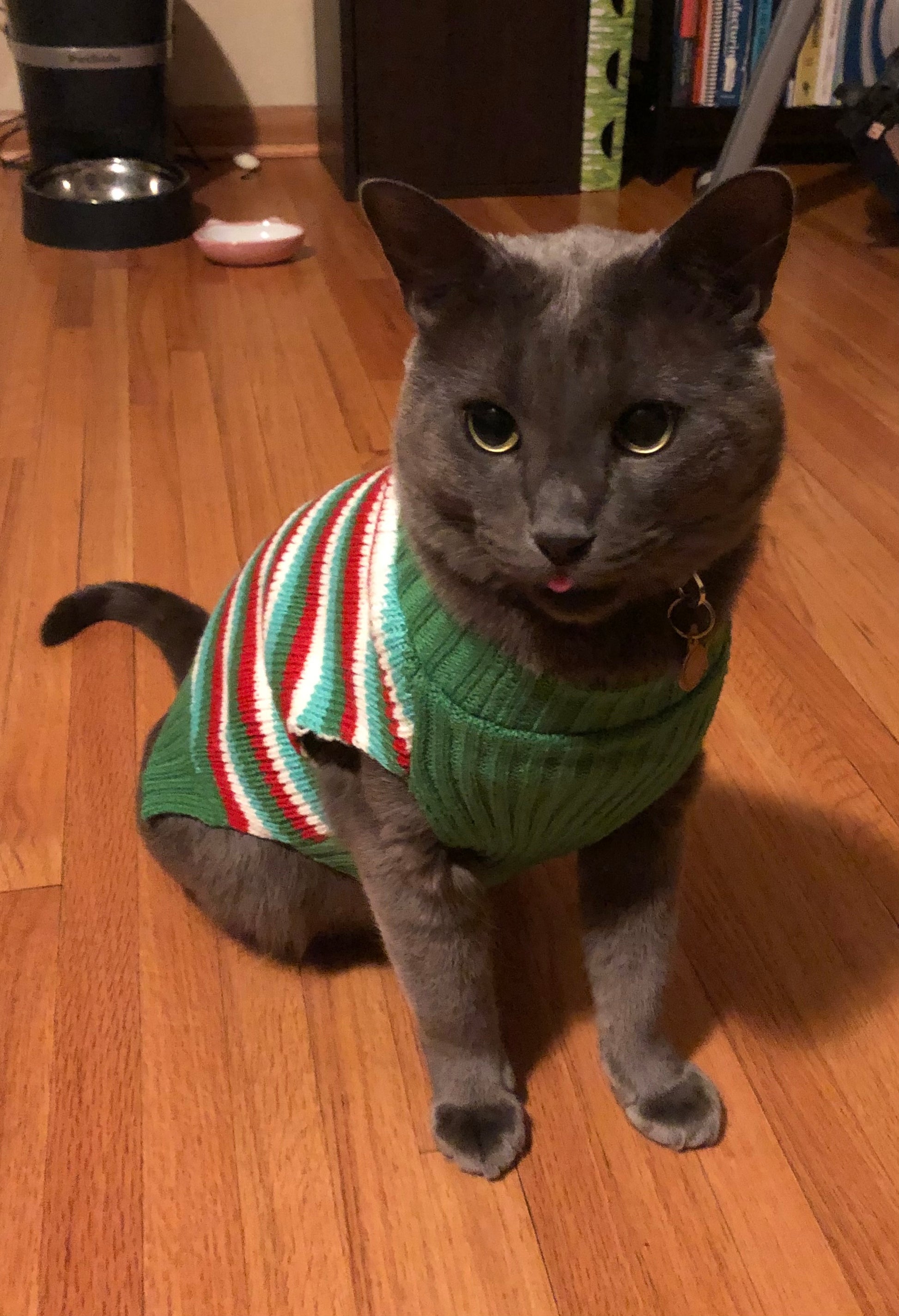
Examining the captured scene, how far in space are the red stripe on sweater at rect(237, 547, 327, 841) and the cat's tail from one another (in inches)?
12.5

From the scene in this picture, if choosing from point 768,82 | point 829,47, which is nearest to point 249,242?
point 768,82

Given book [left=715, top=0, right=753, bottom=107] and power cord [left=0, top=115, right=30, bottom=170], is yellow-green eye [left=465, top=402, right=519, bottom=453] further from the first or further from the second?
power cord [left=0, top=115, right=30, bottom=170]

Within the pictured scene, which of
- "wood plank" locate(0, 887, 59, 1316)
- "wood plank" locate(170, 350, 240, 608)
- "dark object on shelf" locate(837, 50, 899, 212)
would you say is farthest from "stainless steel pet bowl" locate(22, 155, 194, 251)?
"wood plank" locate(0, 887, 59, 1316)

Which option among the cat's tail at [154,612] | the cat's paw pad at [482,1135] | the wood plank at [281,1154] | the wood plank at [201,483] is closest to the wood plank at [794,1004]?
the cat's paw pad at [482,1135]

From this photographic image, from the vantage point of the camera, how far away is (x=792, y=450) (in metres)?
1.71

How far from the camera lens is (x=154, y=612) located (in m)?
1.19

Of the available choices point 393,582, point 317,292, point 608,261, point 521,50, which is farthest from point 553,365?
point 521,50

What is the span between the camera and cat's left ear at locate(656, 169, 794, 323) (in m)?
0.55

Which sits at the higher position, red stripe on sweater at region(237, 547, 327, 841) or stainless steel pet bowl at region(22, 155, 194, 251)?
red stripe on sweater at region(237, 547, 327, 841)

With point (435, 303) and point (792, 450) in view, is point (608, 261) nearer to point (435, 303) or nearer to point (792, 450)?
point (435, 303)

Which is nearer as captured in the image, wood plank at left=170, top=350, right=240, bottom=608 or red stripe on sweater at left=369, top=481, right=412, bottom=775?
red stripe on sweater at left=369, top=481, right=412, bottom=775

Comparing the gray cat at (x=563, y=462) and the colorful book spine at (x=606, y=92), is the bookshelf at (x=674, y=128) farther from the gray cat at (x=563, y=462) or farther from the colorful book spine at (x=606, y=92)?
the gray cat at (x=563, y=462)

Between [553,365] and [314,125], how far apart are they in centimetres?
295

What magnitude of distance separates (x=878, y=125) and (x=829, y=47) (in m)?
0.38
